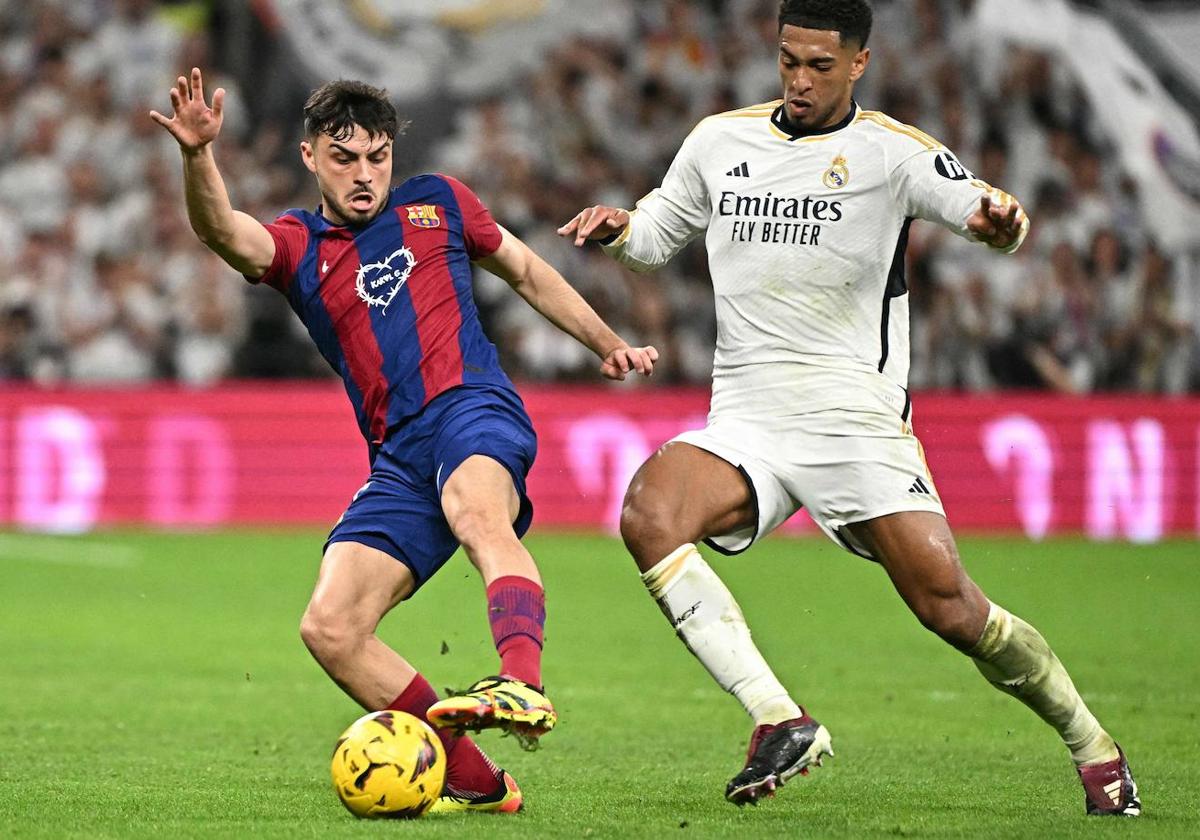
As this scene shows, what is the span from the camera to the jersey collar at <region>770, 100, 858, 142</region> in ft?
20.0

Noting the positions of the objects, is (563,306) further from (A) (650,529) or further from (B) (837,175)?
(B) (837,175)

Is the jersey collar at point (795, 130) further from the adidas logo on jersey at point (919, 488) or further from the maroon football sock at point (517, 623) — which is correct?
the maroon football sock at point (517, 623)

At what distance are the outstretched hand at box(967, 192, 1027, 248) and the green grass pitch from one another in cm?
171

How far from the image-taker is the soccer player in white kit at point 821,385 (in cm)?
573

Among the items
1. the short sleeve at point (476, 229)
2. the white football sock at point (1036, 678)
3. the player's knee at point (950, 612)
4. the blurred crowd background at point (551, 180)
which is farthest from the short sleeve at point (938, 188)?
the blurred crowd background at point (551, 180)

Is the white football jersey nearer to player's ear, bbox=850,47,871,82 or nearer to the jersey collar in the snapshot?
the jersey collar

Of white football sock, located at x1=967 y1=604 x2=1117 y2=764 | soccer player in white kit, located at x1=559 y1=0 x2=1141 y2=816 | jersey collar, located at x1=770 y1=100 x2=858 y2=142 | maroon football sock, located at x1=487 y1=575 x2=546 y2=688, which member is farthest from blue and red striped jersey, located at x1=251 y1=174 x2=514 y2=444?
white football sock, located at x1=967 y1=604 x2=1117 y2=764

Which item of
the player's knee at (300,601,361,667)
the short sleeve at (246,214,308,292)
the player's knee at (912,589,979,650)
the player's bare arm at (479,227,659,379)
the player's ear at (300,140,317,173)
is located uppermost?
the player's ear at (300,140,317,173)

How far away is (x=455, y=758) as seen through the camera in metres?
5.72

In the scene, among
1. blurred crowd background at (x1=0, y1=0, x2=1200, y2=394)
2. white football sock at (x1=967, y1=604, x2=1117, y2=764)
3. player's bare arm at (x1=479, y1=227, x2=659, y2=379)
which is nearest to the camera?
white football sock at (x1=967, y1=604, x2=1117, y2=764)

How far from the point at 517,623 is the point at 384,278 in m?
1.30

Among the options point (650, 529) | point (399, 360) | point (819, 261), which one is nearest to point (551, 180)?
point (819, 261)

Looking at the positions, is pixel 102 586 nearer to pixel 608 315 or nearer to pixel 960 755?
pixel 608 315

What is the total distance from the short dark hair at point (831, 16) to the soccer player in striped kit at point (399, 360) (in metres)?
1.12
